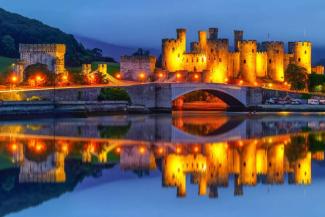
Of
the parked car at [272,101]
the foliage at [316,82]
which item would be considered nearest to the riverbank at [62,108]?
the parked car at [272,101]

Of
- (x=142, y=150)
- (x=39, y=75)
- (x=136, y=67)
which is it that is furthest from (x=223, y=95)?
(x=142, y=150)

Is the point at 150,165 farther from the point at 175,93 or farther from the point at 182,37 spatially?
the point at 182,37

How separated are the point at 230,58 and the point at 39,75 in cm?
1829

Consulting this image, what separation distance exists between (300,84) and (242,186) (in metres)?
48.9

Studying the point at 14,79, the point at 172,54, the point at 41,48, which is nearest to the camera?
the point at 14,79

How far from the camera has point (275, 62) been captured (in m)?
64.6

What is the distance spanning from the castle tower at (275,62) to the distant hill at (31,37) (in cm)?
2028

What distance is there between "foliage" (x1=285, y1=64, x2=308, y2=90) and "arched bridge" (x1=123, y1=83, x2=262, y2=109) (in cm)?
930

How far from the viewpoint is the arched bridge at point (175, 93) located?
160 feet

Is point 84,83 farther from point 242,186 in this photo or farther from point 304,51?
point 242,186

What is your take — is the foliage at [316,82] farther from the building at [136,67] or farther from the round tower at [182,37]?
the building at [136,67]

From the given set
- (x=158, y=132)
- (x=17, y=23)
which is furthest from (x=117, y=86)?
(x=17, y=23)

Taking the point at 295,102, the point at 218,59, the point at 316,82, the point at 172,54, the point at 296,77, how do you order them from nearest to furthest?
the point at 295,102, the point at 172,54, the point at 218,59, the point at 296,77, the point at 316,82

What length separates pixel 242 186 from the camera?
14820 mm
